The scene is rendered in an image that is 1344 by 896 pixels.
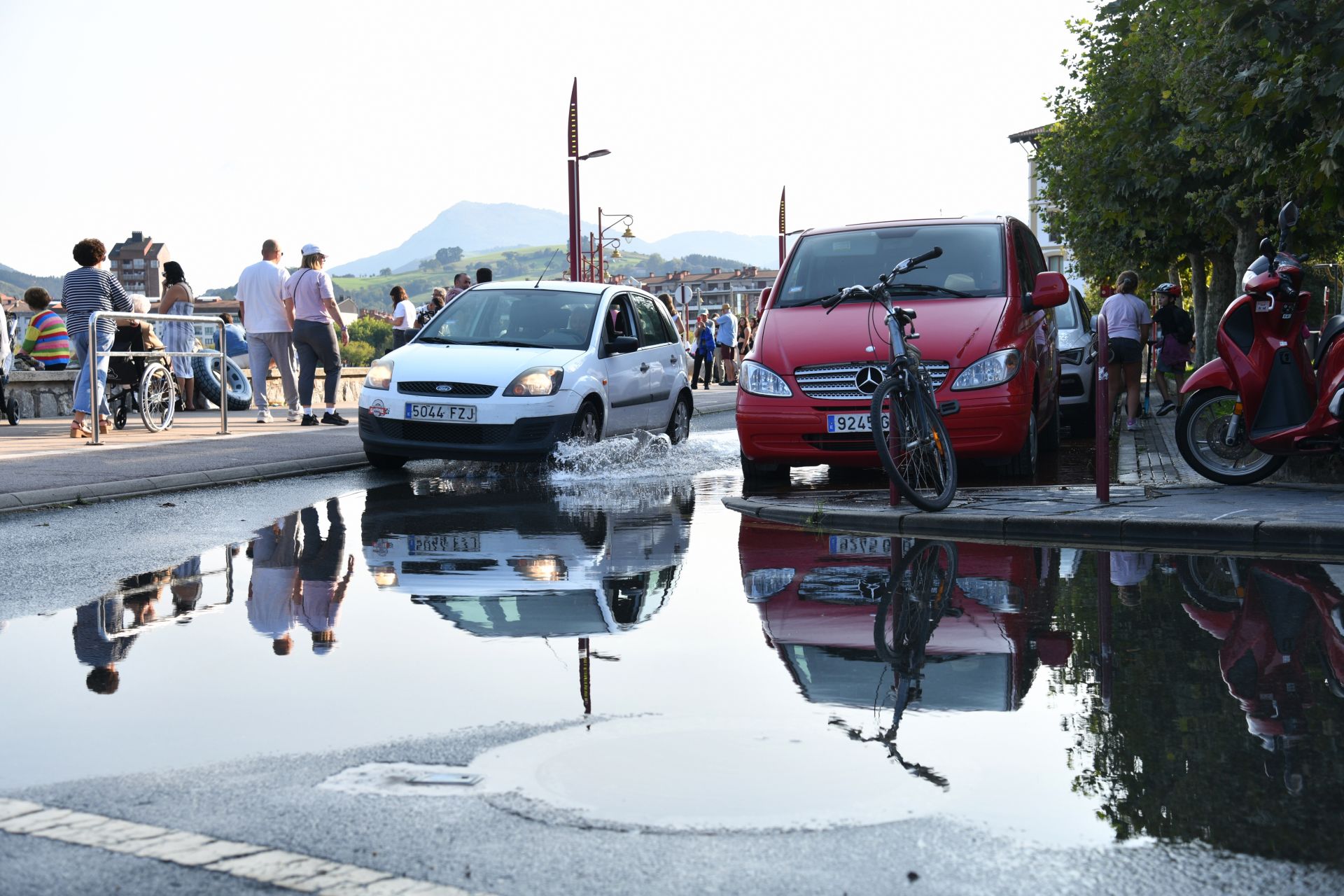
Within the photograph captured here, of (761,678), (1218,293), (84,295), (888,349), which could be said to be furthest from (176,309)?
(1218,293)

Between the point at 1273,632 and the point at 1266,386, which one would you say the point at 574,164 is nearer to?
the point at 1266,386

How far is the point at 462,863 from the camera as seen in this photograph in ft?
11.0

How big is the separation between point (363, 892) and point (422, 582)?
4020 millimetres

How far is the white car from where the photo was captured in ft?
40.6

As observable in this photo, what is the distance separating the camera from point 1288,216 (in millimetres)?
10039

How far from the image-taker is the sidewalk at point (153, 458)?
11.0m

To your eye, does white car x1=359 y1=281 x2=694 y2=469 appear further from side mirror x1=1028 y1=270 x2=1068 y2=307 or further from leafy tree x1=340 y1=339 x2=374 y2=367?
leafy tree x1=340 y1=339 x2=374 y2=367

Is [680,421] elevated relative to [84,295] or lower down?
lower down

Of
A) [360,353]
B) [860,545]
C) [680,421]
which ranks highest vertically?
[680,421]

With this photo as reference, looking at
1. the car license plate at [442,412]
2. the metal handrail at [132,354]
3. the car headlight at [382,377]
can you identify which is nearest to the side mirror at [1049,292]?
the car license plate at [442,412]

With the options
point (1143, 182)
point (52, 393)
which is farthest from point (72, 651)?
point (1143, 182)

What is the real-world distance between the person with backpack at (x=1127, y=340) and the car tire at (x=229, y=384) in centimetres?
1088

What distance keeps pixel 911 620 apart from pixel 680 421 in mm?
9654

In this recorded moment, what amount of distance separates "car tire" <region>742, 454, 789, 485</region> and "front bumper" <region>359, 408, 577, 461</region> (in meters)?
1.72
